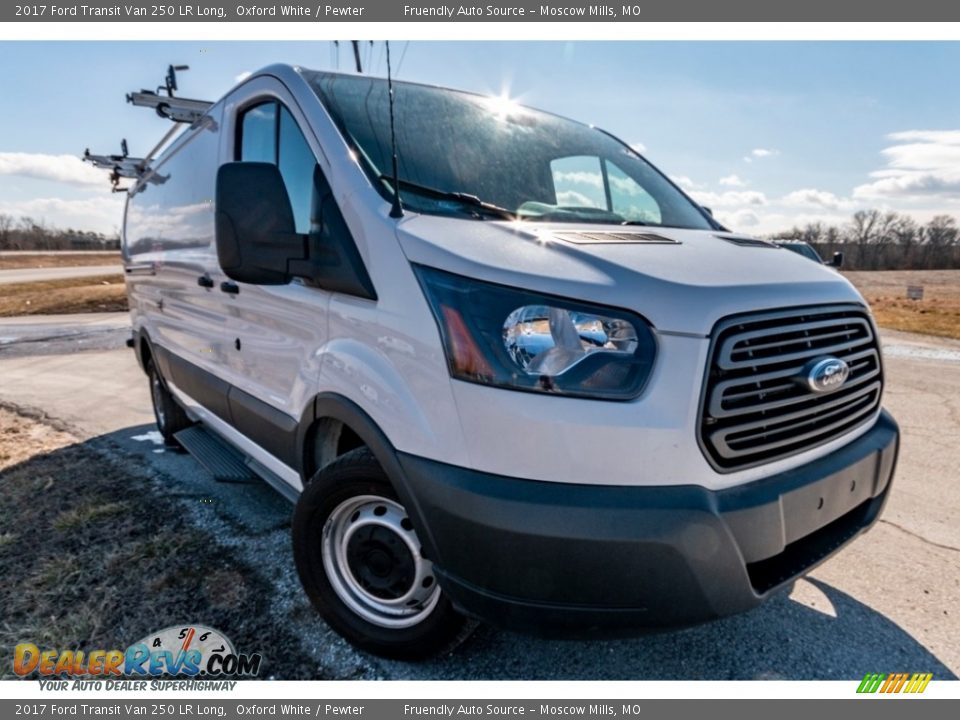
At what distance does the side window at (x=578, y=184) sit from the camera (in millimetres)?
2561

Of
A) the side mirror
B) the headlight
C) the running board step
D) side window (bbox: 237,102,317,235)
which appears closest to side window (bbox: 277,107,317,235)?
side window (bbox: 237,102,317,235)

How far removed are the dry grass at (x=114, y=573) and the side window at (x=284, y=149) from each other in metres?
1.66

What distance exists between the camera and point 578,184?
272 cm

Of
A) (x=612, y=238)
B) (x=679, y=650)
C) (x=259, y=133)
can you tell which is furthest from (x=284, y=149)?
(x=679, y=650)

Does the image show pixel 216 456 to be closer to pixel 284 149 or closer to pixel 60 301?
pixel 284 149

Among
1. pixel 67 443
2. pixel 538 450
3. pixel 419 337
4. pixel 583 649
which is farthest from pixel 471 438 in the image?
pixel 67 443

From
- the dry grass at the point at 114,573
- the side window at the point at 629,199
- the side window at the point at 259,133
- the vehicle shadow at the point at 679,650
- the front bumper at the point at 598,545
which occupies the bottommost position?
the dry grass at the point at 114,573

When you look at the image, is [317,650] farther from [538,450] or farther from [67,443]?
[67,443]

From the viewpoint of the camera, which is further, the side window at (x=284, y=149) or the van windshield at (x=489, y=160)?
the side window at (x=284, y=149)

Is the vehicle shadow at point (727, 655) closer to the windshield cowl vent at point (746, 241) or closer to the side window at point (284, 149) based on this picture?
the windshield cowl vent at point (746, 241)

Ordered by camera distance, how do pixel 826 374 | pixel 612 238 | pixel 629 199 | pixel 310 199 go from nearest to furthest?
pixel 826 374, pixel 612 238, pixel 310 199, pixel 629 199

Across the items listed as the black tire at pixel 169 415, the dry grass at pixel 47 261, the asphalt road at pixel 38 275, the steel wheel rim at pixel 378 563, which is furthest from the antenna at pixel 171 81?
the dry grass at pixel 47 261

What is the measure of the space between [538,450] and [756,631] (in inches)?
59.1

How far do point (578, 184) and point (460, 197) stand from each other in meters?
0.87
